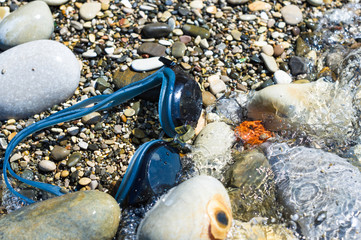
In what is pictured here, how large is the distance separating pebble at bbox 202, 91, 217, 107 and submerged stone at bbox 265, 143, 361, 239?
2.57 ft

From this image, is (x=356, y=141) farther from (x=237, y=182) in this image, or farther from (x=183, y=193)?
(x=183, y=193)

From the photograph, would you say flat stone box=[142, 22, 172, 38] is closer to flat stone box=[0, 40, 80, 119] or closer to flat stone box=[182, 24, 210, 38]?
flat stone box=[182, 24, 210, 38]

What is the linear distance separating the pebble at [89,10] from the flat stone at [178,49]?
3.25ft

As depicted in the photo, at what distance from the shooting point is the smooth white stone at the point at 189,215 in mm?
2480

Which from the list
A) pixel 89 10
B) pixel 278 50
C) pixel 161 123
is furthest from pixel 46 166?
pixel 278 50

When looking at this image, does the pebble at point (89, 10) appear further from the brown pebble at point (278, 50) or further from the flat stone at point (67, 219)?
the flat stone at point (67, 219)

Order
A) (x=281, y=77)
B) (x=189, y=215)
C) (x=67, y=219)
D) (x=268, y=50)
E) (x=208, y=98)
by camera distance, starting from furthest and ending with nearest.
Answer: (x=268, y=50) → (x=281, y=77) → (x=208, y=98) → (x=67, y=219) → (x=189, y=215)

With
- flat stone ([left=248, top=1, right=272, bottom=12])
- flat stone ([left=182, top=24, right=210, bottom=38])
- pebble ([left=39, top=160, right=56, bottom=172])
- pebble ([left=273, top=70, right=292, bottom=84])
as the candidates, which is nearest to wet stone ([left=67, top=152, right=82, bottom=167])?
pebble ([left=39, top=160, right=56, bottom=172])

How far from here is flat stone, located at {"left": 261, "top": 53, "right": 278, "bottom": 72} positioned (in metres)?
4.23

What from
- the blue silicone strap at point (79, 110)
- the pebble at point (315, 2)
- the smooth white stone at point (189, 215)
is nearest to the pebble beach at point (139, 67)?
the pebble at point (315, 2)

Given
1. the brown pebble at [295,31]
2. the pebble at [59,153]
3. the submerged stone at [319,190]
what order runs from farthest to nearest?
the brown pebble at [295,31], the pebble at [59,153], the submerged stone at [319,190]

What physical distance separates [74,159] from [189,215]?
1.43m

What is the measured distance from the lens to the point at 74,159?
3.49 meters

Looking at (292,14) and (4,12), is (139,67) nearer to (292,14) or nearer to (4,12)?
(4,12)
